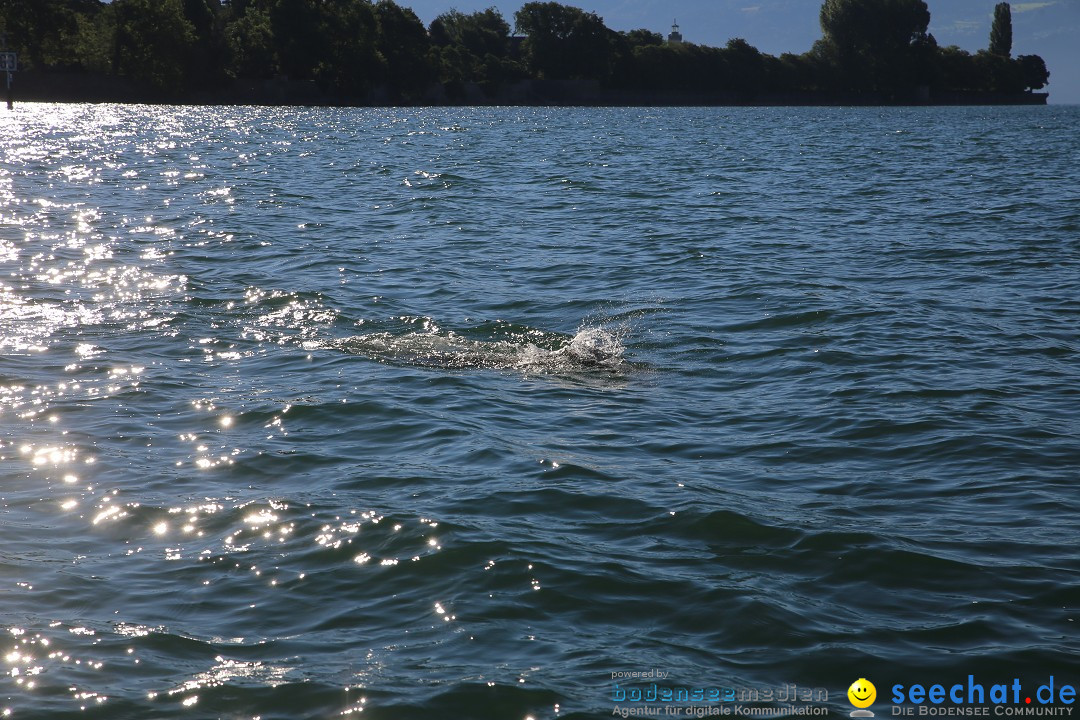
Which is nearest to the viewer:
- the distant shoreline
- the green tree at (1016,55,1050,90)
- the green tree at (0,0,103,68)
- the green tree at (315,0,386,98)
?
the green tree at (0,0,103,68)

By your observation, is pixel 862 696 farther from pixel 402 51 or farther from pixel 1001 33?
pixel 1001 33

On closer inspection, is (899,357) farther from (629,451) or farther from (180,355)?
(180,355)

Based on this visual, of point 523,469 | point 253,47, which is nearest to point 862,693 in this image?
point 523,469

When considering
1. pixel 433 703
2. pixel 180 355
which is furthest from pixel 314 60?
pixel 433 703

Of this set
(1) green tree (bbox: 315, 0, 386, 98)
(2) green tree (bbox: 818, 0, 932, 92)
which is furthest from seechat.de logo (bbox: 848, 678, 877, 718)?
(2) green tree (bbox: 818, 0, 932, 92)

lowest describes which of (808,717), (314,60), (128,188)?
(808,717)

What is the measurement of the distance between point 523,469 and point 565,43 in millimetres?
158156

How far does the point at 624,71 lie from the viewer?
526 ft

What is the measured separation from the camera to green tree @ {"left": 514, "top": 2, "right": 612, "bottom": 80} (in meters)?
157

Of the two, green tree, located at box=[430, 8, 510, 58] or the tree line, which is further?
green tree, located at box=[430, 8, 510, 58]

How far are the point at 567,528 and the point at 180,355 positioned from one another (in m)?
5.93

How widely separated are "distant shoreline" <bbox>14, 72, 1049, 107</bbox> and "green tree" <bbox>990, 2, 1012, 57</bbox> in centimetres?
924

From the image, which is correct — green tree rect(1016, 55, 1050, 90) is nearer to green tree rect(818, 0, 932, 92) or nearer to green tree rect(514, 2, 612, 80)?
green tree rect(818, 0, 932, 92)

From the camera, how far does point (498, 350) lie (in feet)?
38.3
